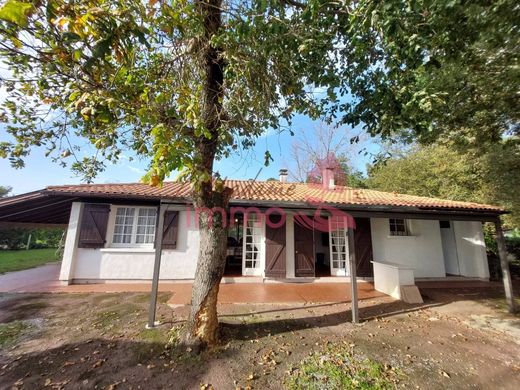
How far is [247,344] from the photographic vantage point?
4090mm

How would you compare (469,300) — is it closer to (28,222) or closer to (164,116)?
(164,116)

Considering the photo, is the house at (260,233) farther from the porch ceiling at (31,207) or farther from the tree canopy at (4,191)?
the tree canopy at (4,191)

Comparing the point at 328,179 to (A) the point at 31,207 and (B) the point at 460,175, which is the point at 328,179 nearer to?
(B) the point at 460,175

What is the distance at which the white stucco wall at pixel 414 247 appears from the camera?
902cm

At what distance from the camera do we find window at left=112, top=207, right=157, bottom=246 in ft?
26.8

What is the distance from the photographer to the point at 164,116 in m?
3.20

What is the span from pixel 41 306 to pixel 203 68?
22.7ft

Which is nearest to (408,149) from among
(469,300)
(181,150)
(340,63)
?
(469,300)

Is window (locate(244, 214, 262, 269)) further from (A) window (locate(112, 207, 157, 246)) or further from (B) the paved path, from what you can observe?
(B) the paved path

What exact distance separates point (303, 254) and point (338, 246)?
167 centimetres

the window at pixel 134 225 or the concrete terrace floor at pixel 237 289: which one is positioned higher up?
the window at pixel 134 225

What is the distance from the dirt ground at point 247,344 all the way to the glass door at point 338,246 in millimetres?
2789

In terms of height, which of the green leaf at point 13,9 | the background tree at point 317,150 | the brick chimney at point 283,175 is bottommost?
the green leaf at point 13,9

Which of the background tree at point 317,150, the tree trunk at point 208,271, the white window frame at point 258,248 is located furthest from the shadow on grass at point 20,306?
the background tree at point 317,150
